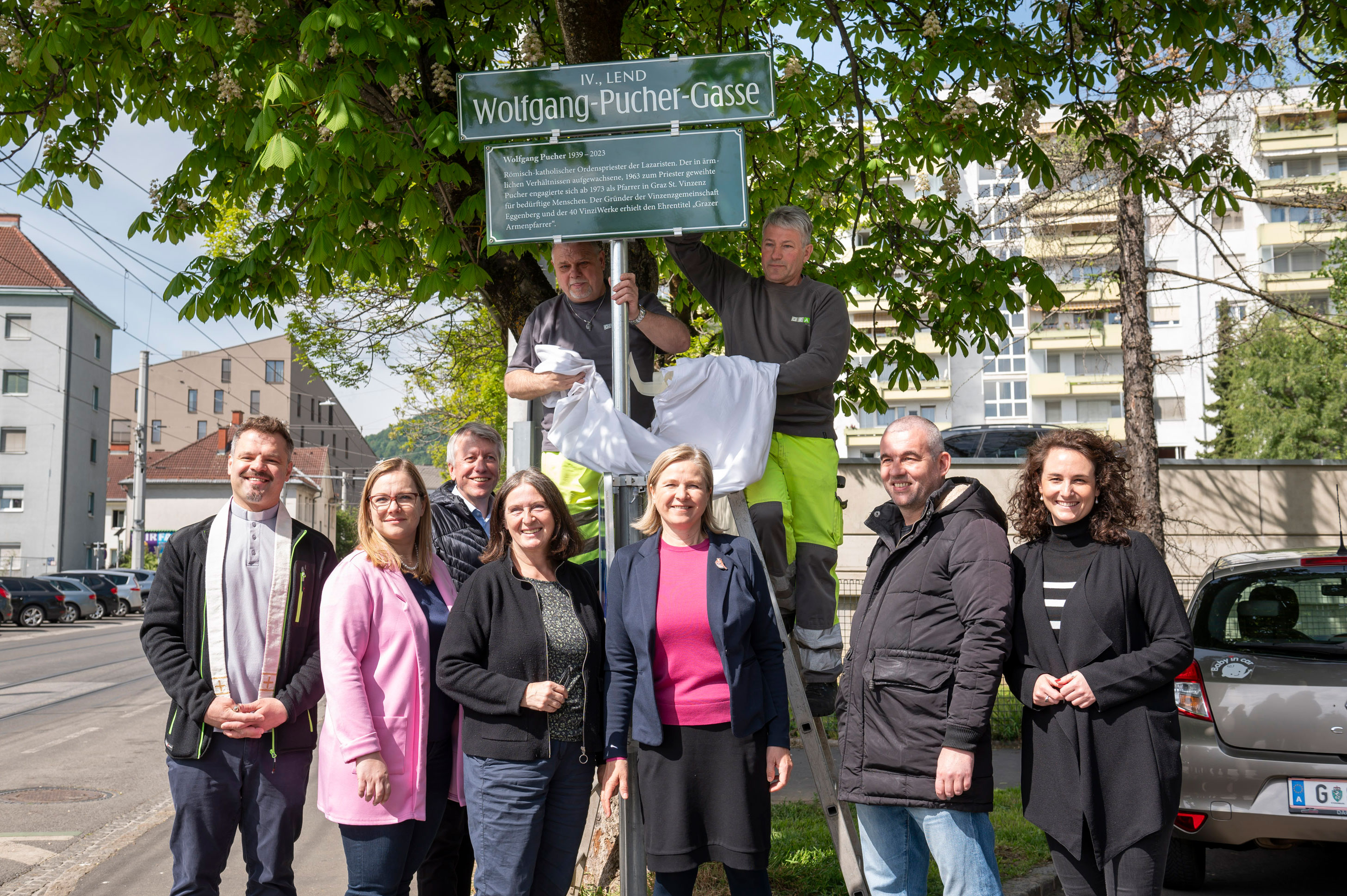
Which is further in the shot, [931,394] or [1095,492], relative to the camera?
[931,394]

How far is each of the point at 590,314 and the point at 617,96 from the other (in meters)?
0.95

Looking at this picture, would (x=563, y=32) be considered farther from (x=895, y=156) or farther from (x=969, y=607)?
(x=969, y=607)

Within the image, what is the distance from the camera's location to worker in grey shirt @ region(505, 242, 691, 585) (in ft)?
14.9

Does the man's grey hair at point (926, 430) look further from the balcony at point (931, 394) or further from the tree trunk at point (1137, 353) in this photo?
the balcony at point (931, 394)

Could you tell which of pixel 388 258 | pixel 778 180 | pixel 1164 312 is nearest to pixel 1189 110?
pixel 778 180

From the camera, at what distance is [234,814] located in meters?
3.94

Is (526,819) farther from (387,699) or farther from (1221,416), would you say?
(1221,416)

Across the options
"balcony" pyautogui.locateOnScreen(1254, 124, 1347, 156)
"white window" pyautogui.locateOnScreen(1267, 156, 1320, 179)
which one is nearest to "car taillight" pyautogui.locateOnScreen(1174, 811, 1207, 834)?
"balcony" pyautogui.locateOnScreen(1254, 124, 1347, 156)

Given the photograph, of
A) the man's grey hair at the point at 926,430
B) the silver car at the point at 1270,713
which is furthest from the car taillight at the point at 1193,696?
the man's grey hair at the point at 926,430

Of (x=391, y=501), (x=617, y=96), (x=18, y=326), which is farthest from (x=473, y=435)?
(x=18, y=326)

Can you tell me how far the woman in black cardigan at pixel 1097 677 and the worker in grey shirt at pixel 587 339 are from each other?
1.66 meters

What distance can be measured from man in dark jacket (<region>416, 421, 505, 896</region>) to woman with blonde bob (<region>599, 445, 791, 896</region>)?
0.95m

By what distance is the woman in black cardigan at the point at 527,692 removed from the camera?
146 inches

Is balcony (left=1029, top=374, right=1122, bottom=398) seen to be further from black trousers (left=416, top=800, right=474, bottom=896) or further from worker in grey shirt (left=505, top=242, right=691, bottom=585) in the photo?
black trousers (left=416, top=800, right=474, bottom=896)
